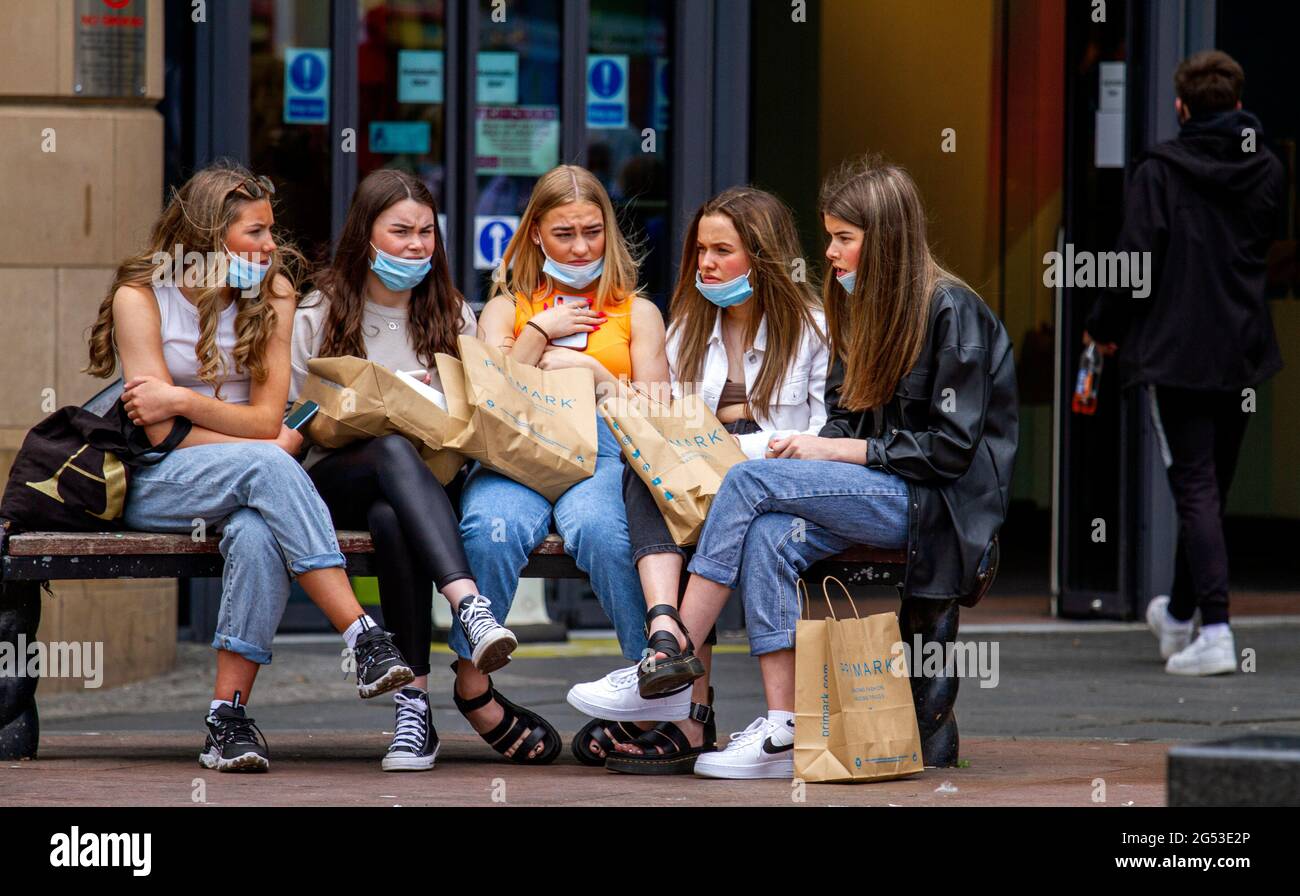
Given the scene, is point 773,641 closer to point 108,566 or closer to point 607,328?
point 607,328

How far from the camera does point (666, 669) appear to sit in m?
4.53

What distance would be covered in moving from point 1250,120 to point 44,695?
15.3 feet

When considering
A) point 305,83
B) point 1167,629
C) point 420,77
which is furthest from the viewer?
point 420,77

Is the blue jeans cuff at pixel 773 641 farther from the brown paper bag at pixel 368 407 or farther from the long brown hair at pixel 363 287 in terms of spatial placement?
the long brown hair at pixel 363 287

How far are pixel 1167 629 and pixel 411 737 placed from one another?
3459mm

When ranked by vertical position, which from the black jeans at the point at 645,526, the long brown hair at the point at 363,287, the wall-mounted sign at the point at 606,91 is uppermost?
the wall-mounted sign at the point at 606,91

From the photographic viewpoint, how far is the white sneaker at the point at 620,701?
15.7 ft

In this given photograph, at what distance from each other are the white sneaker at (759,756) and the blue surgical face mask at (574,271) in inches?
53.2

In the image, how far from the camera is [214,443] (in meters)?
4.93

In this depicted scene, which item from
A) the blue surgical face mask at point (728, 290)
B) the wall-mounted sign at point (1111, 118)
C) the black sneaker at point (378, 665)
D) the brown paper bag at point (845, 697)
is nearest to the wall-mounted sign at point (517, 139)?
the wall-mounted sign at point (1111, 118)

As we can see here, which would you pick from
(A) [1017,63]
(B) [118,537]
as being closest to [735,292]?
(B) [118,537]

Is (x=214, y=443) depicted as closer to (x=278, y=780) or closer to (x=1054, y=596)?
(x=278, y=780)

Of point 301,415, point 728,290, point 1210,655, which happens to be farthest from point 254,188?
point 1210,655

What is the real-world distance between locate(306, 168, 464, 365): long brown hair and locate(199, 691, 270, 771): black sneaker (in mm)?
956
